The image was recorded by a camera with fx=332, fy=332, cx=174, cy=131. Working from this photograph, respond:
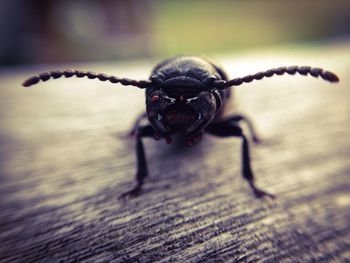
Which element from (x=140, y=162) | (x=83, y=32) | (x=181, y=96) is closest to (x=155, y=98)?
(x=181, y=96)

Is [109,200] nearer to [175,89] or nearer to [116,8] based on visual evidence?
[175,89]

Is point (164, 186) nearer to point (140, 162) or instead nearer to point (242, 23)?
point (140, 162)

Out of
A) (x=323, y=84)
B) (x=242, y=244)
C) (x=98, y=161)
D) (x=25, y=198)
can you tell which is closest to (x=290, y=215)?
(x=242, y=244)

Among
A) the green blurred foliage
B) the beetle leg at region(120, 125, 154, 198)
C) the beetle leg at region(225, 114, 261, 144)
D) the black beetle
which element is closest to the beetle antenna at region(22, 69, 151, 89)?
the black beetle

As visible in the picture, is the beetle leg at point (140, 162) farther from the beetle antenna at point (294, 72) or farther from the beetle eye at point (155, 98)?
the beetle antenna at point (294, 72)

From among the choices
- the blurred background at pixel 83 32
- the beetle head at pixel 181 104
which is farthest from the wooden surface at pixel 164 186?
the blurred background at pixel 83 32
